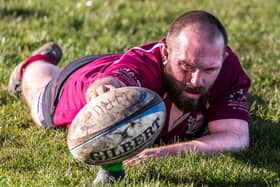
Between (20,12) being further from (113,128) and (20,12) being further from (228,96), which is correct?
(113,128)

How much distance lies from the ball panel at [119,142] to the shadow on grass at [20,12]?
14.6ft

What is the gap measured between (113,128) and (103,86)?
1.35 feet

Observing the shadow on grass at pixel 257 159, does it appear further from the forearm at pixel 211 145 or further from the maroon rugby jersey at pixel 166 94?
the maroon rugby jersey at pixel 166 94

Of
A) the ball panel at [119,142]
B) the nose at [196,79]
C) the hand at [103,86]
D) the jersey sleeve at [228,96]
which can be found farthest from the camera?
the jersey sleeve at [228,96]

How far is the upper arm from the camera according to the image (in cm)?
530

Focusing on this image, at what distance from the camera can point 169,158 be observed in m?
5.00

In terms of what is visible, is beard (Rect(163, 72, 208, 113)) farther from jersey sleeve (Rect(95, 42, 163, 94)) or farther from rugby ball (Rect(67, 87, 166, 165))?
rugby ball (Rect(67, 87, 166, 165))

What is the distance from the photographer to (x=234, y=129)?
5355mm

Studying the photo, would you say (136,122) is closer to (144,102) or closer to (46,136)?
(144,102)

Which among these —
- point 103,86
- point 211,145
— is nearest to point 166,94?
point 211,145

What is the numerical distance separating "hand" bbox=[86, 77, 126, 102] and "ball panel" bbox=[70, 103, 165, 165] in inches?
12.5

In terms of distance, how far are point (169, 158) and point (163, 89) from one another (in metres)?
0.46

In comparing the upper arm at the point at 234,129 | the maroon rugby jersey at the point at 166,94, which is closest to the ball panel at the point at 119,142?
the maroon rugby jersey at the point at 166,94

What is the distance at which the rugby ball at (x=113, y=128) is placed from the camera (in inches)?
169
